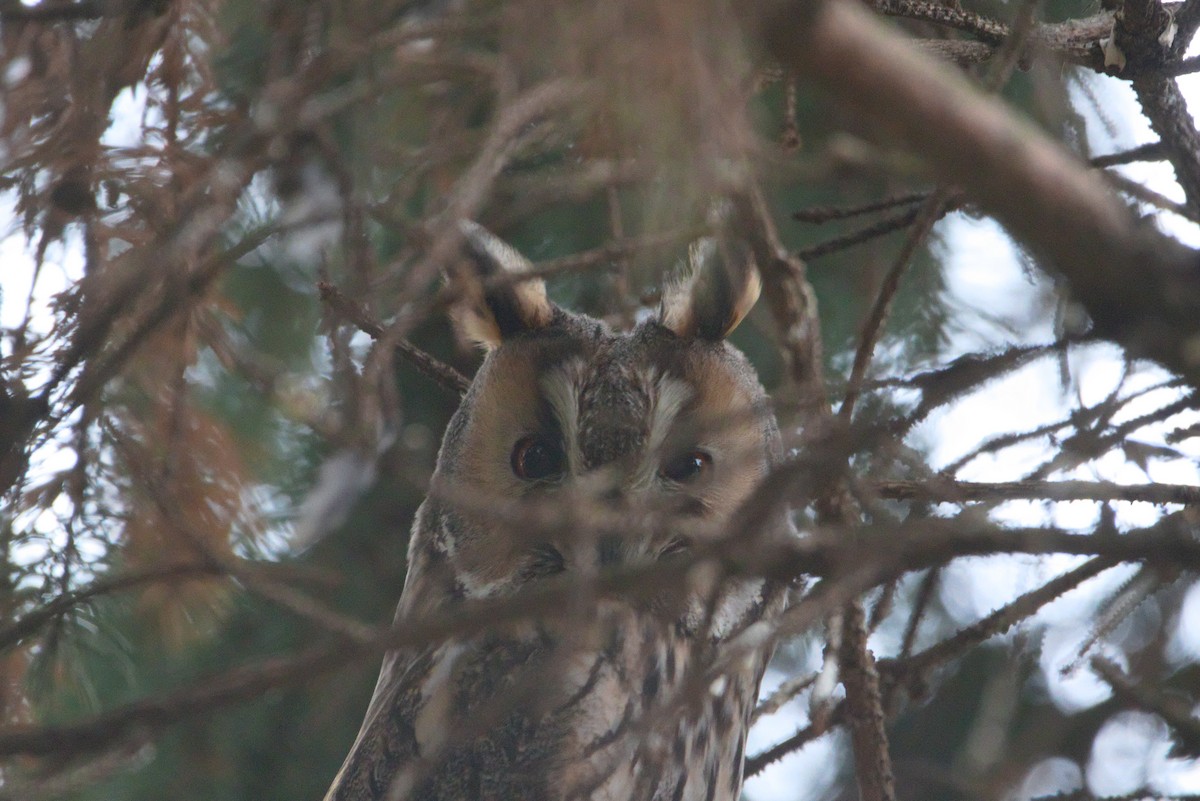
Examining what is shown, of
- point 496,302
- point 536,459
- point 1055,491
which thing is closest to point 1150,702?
point 1055,491

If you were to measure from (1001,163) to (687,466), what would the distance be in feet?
4.97

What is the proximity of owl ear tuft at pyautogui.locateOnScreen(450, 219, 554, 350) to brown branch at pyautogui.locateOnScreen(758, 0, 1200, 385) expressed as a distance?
1627 mm

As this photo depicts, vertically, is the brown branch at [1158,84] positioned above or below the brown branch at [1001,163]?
above

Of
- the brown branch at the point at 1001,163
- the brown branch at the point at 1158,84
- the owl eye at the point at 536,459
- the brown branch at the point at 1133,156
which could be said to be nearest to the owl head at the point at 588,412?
the owl eye at the point at 536,459

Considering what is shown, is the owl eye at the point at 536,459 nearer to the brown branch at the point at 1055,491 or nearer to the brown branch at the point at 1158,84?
the brown branch at the point at 1055,491

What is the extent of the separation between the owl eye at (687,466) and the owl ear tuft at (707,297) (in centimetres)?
32

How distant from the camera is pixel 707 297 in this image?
8.23 ft

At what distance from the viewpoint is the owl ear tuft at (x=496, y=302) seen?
2533 millimetres

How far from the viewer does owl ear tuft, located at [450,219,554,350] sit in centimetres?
253

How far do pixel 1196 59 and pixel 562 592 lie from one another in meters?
1.28

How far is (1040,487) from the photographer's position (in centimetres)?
146

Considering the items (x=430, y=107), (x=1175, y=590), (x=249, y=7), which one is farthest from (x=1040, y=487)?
(x=430, y=107)

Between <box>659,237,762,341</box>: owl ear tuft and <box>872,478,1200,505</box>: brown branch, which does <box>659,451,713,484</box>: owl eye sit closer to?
<box>659,237,762,341</box>: owl ear tuft

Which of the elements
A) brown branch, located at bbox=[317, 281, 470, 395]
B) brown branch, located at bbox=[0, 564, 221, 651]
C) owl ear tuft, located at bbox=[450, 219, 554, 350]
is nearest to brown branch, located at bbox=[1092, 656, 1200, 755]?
brown branch, located at bbox=[317, 281, 470, 395]
